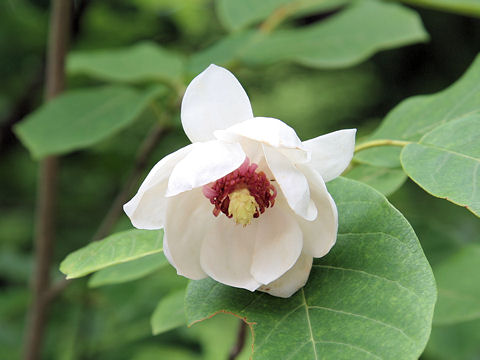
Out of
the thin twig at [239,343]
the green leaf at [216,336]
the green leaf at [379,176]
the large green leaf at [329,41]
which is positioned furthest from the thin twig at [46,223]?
the green leaf at [379,176]

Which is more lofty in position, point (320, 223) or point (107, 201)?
point (320, 223)

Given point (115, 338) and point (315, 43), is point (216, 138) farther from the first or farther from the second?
point (115, 338)

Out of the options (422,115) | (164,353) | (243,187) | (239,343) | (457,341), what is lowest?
(164,353)

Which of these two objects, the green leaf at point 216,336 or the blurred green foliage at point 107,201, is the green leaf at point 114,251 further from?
the green leaf at point 216,336

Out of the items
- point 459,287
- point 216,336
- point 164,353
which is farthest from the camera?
point 216,336

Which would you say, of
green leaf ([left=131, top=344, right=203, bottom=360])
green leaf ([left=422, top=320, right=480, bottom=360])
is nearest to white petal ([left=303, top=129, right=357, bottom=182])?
green leaf ([left=422, top=320, right=480, bottom=360])

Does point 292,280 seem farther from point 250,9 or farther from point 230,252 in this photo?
point 250,9

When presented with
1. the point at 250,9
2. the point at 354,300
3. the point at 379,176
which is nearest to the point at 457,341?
the point at 379,176

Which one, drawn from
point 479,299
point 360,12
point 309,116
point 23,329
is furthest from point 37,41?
point 309,116
